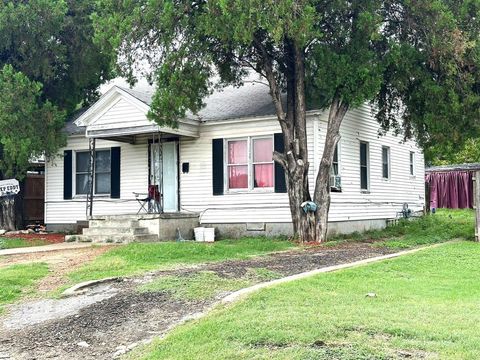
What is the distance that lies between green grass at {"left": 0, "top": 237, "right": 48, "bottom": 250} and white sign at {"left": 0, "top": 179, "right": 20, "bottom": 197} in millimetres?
1873

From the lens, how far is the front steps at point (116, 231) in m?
15.2

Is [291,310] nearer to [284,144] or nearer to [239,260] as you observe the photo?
[239,260]

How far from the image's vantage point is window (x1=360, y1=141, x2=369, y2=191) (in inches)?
718

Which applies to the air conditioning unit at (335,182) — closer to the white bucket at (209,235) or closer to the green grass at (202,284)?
the white bucket at (209,235)

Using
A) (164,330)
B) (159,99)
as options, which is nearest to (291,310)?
(164,330)

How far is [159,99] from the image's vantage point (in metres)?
13.9

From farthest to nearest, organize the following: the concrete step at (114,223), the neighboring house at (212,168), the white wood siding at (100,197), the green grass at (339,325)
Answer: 1. the white wood siding at (100,197)
2. the neighboring house at (212,168)
3. the concrete step at (114,223)
4. the green grass at (339,325)

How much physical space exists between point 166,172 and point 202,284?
9860 millimetres

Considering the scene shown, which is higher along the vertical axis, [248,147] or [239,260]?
[248,147]

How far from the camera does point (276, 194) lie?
15.9 meters

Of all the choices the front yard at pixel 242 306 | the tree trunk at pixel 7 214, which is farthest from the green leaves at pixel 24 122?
the front yard at pixel 242 306

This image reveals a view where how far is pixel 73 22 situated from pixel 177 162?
220 inches

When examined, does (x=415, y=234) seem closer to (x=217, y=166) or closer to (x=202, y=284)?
(x=217, y=166)

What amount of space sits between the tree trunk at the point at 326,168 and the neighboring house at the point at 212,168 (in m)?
0.69
